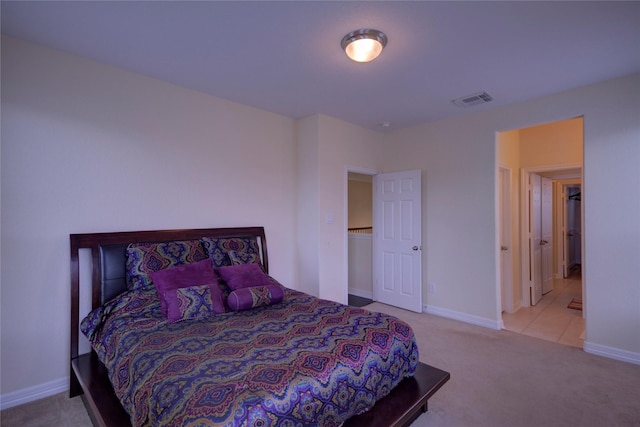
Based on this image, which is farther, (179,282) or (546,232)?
(546,232)

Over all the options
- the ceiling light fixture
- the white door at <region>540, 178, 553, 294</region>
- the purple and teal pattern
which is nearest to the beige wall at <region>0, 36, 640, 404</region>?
the purple and teal pattern

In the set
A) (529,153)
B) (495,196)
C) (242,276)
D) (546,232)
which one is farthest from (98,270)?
(546,232)

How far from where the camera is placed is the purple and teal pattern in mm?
2188

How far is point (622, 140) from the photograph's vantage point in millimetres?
2867

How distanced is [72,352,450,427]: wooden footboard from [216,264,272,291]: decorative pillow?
3.35 feet

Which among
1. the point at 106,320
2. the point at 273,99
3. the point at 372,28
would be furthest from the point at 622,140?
the point at 106,320

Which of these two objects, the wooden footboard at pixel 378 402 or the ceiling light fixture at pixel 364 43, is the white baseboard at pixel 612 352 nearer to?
the wooden footboard at pixel 378 402

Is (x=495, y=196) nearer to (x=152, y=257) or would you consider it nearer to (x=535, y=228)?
(x=535, y=228)

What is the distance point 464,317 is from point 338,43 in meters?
3.52

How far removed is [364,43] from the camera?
7.16ft

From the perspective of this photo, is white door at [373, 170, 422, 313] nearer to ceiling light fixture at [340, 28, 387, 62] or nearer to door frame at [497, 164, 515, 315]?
door frame at [497, 164, 515, 315]

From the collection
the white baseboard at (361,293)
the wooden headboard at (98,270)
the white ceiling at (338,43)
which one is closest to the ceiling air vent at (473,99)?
the white ceiling at (338,43)

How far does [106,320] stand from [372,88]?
3066 millimetres

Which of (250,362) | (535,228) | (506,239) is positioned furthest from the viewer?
(535,228)
